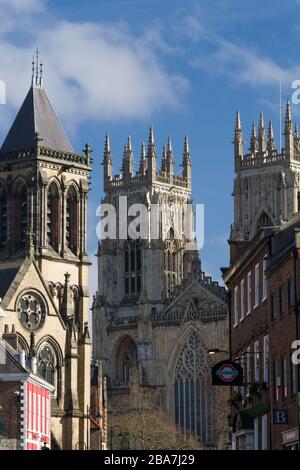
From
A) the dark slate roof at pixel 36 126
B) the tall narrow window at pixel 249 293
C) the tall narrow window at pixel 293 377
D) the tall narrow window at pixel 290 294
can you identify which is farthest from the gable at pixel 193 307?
the tall narrow window at pixel 293 377

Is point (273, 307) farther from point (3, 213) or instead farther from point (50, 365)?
point (3, 213)

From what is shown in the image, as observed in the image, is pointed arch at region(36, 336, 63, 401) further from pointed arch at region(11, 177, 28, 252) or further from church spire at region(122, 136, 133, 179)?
church spire at region(122, 136, 133, 179)

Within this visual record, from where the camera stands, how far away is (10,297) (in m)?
114

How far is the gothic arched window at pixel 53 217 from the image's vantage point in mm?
119812

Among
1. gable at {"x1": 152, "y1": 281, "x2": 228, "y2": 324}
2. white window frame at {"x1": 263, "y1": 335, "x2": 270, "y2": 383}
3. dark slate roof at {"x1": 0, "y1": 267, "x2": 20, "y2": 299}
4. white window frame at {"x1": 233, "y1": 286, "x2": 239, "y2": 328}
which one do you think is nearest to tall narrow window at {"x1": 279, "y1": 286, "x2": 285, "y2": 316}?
white window frame at {"x1": 263, "y1": 335, "x2": 270, "y2": 383}

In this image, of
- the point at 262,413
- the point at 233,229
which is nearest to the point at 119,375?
the point at 233,229

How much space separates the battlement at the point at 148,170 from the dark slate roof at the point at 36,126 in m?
41.1

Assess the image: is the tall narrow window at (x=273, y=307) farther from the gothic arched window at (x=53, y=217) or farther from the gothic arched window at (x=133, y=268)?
the gothic arched window at (x=133, y=268)

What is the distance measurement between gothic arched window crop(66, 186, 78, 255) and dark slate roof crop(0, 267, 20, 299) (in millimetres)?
5677

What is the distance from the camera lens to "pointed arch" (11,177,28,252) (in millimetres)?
120812

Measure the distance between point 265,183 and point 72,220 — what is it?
5244cm

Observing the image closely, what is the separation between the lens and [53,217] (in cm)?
12056
